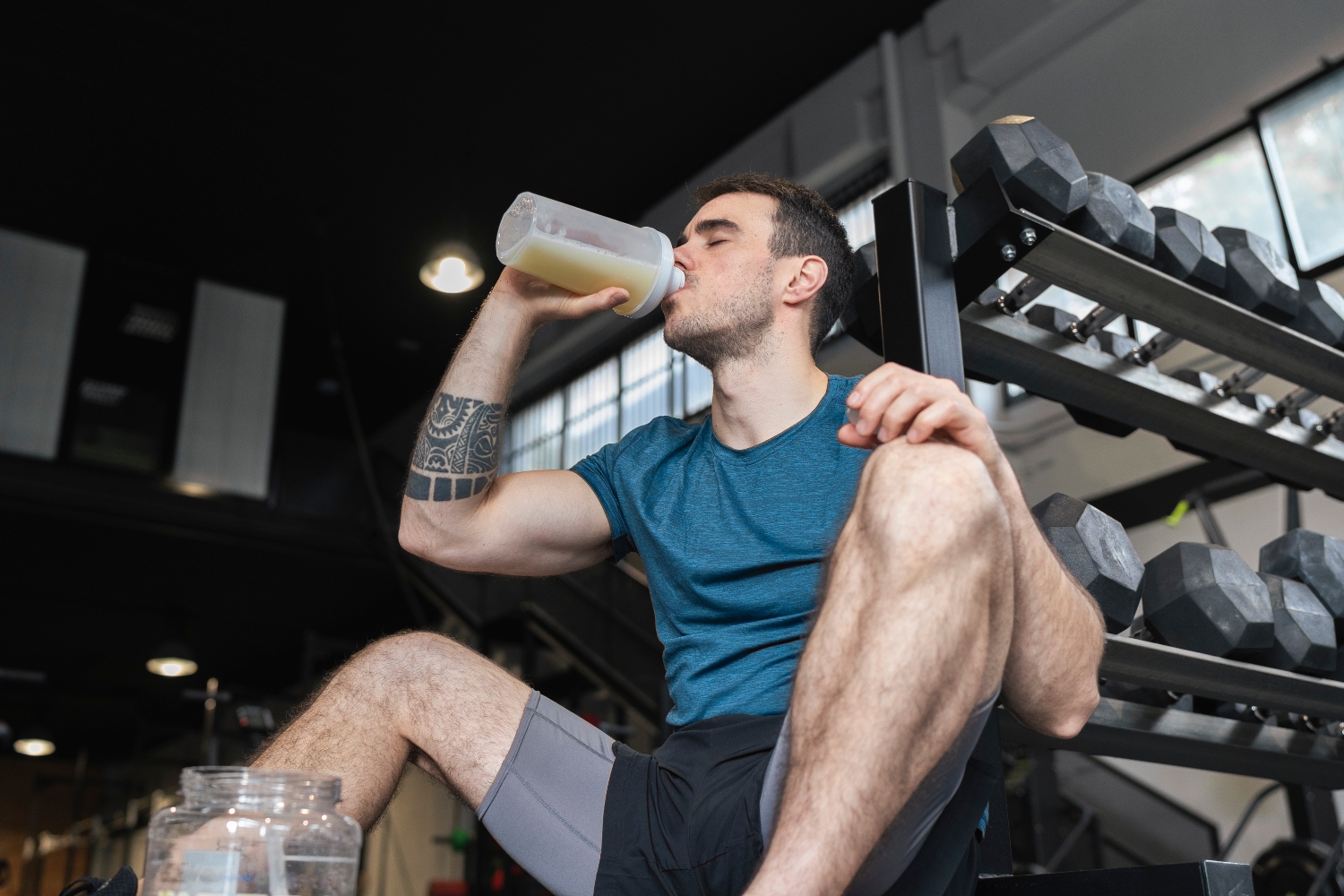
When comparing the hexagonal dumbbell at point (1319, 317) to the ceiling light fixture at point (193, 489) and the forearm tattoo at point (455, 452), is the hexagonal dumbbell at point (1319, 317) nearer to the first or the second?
the forearm tattoo at point (455, 452)

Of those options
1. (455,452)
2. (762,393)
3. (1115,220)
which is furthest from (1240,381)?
(455,452)

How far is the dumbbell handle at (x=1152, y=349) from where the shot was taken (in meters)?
1.57

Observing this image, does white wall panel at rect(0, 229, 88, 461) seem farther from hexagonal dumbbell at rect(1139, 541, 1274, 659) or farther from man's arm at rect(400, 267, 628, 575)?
hexagonal dumbbell at rect(1139, 541, 1274, 659)

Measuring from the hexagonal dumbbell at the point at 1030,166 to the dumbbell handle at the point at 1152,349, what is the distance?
0.93ft

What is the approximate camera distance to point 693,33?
16.1 ft

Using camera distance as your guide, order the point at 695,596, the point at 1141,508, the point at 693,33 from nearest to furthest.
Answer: the point at 695,596 → the point at 1141,508 → the point at 693,33

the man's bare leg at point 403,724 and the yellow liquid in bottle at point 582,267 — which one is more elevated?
Result: the yellow liquid in bottle at point 582,267

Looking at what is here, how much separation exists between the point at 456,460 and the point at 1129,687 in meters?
1.04

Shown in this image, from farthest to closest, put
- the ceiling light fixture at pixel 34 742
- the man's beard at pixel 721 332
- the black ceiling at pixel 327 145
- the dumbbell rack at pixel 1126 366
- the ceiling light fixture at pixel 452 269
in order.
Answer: the ceiling light fixture at pixel 34 742, the black ceiling at pixel 327 145, the ceiling light fixture at pixel 452 269, the man's beard at pixel 721 332, the dumbbell rack at pixel 1126 366

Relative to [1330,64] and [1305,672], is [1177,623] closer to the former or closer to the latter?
[1305,672]

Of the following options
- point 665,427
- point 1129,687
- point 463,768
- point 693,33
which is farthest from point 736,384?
point 693,33

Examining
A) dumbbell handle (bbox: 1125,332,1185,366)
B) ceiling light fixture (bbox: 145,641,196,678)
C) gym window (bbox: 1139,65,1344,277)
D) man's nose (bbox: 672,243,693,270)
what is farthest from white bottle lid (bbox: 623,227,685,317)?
ceiling light fixture (bbox: 145,641,196,678)

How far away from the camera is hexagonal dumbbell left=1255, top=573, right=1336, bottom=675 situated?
155 centimetres

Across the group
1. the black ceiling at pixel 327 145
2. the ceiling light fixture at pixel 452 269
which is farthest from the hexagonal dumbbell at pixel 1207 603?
the black ceiling at pixel 327 145
